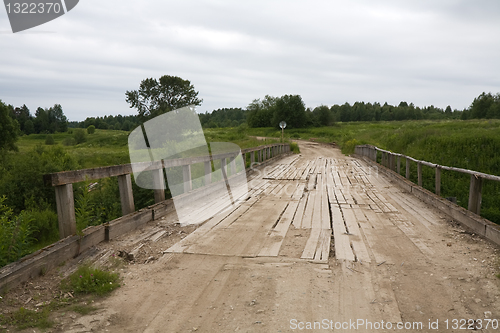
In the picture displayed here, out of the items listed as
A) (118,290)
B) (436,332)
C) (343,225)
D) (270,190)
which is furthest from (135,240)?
(270,190)

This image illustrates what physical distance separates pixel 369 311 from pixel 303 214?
12.0 ft

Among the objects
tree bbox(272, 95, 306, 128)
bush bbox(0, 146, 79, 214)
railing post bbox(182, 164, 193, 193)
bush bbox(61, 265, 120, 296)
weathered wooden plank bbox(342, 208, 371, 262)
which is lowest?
bush bbox(0, 146, 79, 214)

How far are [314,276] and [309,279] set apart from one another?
100 mm

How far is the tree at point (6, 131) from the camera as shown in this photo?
3106 cm

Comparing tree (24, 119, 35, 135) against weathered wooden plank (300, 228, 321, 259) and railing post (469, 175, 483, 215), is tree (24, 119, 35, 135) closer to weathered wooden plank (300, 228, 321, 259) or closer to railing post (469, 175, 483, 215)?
weathered wooden plank (300, 228, 321, 259)

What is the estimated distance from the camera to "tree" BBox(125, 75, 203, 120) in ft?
141

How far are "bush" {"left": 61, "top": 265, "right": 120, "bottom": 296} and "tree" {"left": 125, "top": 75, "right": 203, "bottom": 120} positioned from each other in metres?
40.2

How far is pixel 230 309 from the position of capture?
120 inches

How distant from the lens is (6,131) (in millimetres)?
31438

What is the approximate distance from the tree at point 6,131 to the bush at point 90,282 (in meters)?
32.4

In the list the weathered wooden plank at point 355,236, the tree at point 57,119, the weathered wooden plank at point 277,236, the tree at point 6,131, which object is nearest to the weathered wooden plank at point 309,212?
the weathered wooden plank at point 277,236

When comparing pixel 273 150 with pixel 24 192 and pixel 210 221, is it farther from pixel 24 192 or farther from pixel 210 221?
pixel 210 221

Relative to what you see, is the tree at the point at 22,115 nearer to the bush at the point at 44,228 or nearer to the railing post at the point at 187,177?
the bush at the point at 44,228

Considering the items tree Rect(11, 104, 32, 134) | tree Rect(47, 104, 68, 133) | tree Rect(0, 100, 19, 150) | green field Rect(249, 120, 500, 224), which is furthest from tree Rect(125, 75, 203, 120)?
tree Rect(47, 104, 68, 133)
